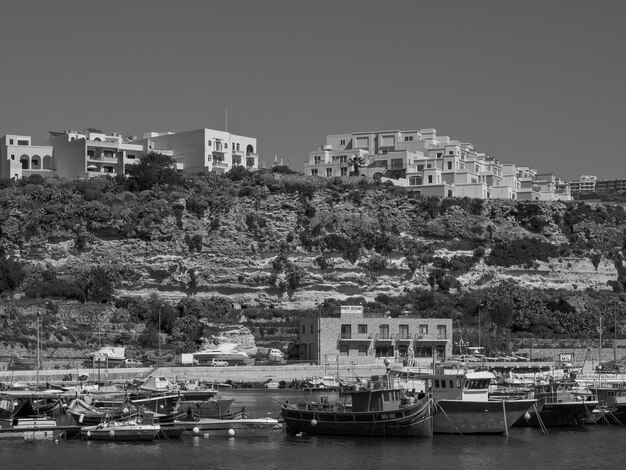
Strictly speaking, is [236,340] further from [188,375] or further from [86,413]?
[86,413]

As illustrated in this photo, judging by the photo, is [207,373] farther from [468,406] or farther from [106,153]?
[106,153]

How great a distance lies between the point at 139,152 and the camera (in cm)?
10594

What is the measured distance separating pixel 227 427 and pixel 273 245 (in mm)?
43009

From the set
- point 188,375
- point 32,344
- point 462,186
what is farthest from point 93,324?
point 462,186

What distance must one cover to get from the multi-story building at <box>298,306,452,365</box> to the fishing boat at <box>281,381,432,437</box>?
27.9m

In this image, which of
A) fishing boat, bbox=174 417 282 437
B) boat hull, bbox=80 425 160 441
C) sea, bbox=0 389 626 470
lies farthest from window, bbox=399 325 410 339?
boat hull, bbox=80 425 160 441

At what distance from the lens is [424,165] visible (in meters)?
110

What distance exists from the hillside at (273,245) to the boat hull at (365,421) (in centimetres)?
3256

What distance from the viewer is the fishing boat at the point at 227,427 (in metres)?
51.4

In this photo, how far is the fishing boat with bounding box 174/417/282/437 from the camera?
51.4m

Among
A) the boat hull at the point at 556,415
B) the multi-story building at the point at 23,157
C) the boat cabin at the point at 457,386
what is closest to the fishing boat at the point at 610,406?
the boat hull at the point at 556,415

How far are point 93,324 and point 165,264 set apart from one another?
9734 mm

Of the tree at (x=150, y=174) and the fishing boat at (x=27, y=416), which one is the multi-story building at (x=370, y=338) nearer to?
the tree at (x=150, y=174)

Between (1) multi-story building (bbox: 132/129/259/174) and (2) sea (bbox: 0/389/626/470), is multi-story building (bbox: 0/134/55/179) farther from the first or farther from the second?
(2) sea (bbox: 0/389/626/470)
